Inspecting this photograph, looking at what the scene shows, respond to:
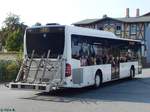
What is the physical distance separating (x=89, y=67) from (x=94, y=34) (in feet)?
5.78

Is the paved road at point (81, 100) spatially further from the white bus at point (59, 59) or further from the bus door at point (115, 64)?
the bus door at point (115, 64)

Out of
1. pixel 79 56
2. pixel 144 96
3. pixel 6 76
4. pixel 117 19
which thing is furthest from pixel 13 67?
pixel 117 19

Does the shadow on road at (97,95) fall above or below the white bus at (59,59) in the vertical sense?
below

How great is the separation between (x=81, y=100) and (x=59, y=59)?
2009 mm

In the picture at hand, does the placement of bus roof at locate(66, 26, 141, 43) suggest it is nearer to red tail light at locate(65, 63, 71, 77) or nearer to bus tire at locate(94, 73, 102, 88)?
red tail light at locate(65, 63, 71, 77)

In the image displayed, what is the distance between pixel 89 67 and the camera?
17.7 metres

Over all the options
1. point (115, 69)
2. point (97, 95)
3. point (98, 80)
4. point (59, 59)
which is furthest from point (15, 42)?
point (59, 59)

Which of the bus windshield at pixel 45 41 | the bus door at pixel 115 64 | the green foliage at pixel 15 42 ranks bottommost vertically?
the green foliage at pixel 15 42

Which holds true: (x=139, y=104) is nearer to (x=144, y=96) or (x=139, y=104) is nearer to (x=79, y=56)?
(x=144, y=96)

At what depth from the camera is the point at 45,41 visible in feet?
54.2

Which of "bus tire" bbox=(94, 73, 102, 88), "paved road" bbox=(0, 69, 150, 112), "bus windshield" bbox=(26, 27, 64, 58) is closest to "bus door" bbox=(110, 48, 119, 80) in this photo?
"bus tire" bbox=(94, 73, 102, 88)

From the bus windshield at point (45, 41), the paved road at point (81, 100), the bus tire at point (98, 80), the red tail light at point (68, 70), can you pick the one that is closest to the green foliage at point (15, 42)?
the bus tire at point (98, 80)

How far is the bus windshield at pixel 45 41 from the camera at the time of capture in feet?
52.7

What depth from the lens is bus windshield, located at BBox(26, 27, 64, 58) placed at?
52.7 ft
